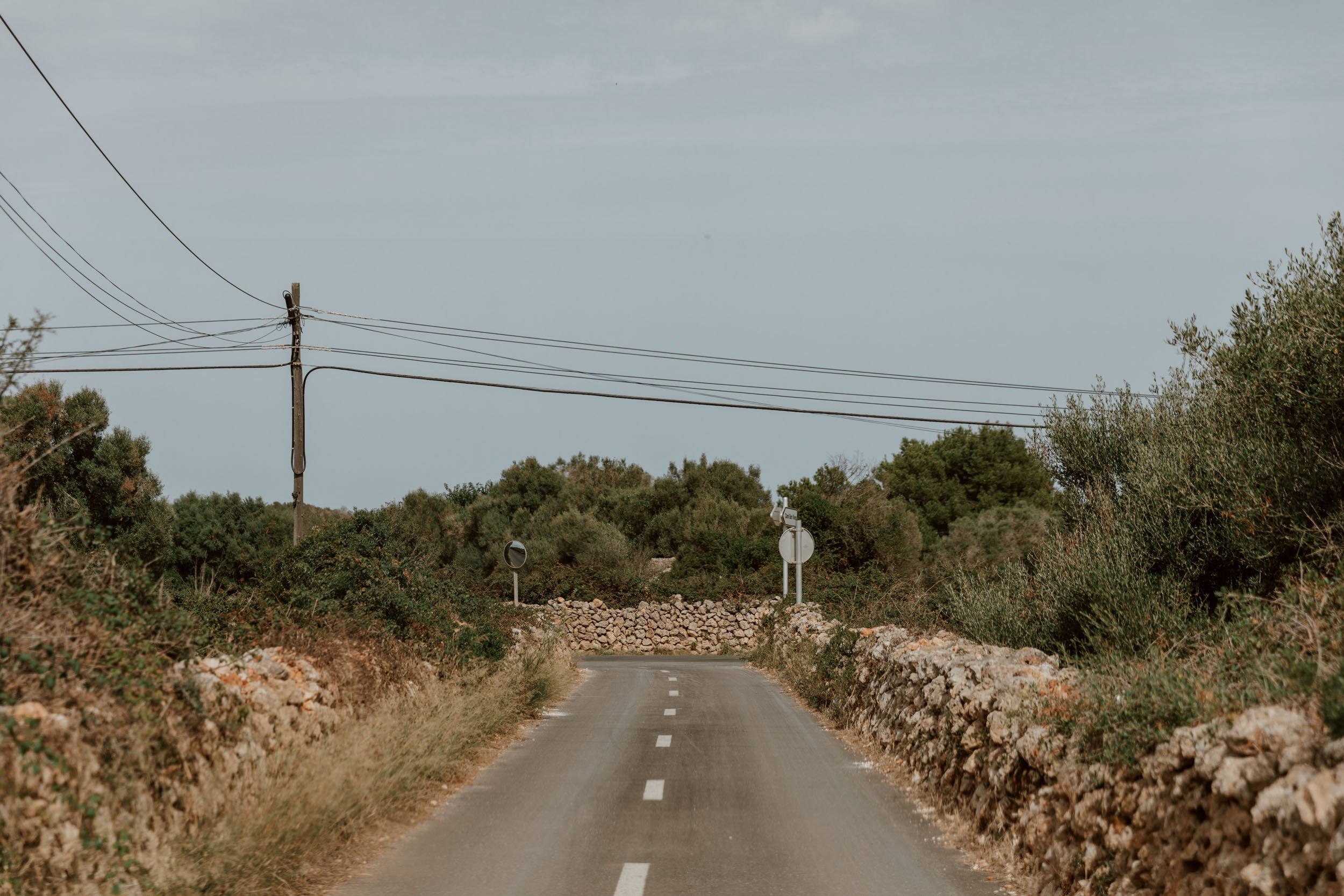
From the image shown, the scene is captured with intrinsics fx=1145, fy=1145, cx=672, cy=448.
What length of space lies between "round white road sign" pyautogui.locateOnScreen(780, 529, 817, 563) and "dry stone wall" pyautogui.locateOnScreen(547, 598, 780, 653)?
9955mm

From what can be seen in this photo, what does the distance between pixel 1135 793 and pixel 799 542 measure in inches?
1002

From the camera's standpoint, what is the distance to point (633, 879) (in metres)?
7.88

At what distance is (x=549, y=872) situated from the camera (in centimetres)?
807

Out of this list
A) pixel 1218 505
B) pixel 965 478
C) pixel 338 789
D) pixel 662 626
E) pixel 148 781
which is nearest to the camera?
pixel 148 781

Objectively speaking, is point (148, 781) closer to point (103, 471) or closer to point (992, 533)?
point (103, 471)

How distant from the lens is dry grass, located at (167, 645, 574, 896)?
6949 mm

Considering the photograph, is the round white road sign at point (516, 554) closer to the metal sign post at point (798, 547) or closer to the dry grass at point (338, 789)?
the metal sign post at point (798, 547)

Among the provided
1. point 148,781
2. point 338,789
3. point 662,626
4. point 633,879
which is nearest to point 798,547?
point 662,626

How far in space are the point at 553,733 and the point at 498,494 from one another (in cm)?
5858

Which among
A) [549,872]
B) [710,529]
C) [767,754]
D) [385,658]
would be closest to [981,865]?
[549,872]

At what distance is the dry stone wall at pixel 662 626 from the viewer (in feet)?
141

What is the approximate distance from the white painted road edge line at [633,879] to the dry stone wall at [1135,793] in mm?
2598

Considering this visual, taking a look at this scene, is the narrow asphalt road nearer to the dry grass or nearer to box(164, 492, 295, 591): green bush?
the dry grass

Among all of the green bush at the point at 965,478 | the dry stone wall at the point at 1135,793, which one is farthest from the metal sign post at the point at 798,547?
the green bush at the point at 965,478
